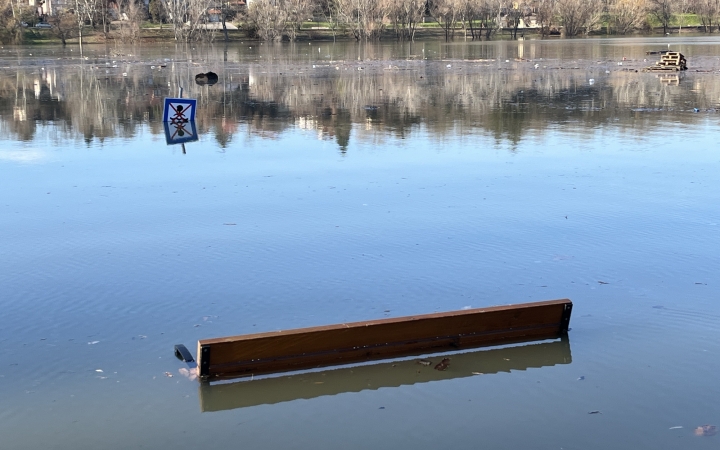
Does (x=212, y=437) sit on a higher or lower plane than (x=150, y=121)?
lower

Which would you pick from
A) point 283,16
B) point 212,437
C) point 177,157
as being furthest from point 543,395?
point 283,16

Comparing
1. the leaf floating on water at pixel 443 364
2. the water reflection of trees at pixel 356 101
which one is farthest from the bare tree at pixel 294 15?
the leaf floating on water at pixel 443 364

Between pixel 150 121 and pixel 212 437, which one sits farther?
pixel 150 121

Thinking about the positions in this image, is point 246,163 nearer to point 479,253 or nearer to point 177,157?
point 177,157

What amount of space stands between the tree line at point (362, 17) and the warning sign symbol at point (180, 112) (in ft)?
246

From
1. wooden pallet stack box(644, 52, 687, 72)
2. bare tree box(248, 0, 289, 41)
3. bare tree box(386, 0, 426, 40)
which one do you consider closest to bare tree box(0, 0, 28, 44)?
bare tree box(248, 0, 289, 41)

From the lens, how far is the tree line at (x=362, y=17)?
98.1 metres

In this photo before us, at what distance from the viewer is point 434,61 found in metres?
56.7

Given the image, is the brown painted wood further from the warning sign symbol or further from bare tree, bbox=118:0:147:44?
bare tree, bbox=118:0:147:44

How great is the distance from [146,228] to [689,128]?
15.4m

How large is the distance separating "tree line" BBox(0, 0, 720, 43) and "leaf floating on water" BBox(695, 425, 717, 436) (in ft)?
310

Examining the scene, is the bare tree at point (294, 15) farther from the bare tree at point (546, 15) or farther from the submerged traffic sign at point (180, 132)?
the submerged traffic sign at point (180, 132)

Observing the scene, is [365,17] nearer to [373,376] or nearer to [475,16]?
[475,16]

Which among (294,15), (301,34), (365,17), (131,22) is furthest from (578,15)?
(131,22)
